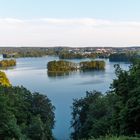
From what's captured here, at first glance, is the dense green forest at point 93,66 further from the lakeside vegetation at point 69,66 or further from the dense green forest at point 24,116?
the dense green forest at point 24,116

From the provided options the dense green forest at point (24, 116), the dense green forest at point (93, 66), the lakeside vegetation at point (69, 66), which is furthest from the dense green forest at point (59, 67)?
the dense green forest at point (24, 116)

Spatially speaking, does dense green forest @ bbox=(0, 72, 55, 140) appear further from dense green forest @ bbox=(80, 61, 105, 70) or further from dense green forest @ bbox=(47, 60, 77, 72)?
dense green forest @ bbox=(80, 61, 105, 70)

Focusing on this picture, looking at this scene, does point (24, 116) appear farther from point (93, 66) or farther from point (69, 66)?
point (69, 66)

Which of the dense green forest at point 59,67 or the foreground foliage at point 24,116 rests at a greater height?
the foreground foliage at point 24,116

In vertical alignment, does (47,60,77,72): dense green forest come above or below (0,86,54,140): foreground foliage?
below

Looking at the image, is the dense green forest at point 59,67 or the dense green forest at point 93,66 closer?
the dense green forest at point 59,67

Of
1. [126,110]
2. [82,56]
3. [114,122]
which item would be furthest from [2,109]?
[82,56]

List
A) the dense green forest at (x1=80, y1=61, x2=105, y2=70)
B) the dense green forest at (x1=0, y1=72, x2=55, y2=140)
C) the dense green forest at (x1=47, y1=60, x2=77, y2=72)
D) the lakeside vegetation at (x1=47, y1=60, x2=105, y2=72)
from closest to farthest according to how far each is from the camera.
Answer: the dense green forest at (x1=0, y1=72, x2=55, y2=140) < the dense green forest at (x1=47, y1=60, x2=77, y2=72) < the lakeside vegetation at (x1=47, y1=60, x2=105, y2=72) < the dense green forest at (x1=80, y1=61, x2=105, y2=70)

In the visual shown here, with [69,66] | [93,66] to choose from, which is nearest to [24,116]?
[93,66]

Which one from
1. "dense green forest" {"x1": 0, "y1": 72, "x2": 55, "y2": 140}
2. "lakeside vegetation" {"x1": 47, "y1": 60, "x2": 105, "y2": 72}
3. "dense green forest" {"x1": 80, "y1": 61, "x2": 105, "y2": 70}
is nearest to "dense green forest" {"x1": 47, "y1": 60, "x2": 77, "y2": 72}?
"lakeside vegetation" {"x1": 47, "y1": 60, "x2": 105, "y2": 72}

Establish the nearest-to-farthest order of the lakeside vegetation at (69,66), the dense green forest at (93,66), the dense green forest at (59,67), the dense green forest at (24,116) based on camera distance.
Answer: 1. the dense green forest at (24,116)
2. the dense green forest at (59,67)
3. the lakeside vegetation at (69,66)
4. the dense green forest at (93,66)
